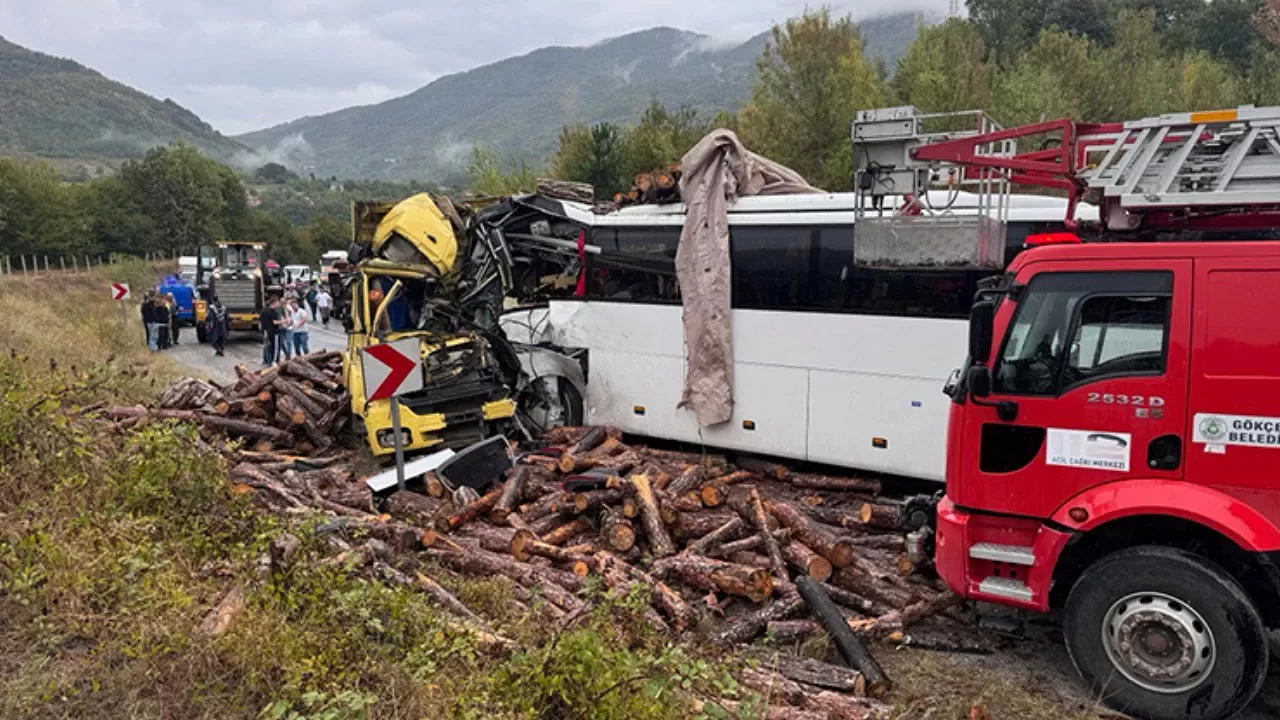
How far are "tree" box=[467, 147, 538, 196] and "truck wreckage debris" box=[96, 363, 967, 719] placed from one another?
28.8 meters

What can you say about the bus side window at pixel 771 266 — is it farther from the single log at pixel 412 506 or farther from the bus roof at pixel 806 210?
the single log at pixel 412 506

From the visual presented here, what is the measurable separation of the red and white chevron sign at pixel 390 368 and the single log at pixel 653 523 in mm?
2581

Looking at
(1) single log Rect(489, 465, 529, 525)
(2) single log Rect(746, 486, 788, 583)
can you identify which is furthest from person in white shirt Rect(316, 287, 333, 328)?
(2) single log Rect(746, 486, 788, 583)

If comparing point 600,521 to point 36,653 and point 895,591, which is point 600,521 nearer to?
point 895,591

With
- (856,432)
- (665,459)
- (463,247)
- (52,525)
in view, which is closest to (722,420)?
(665,459)

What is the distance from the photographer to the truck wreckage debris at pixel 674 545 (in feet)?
17.9

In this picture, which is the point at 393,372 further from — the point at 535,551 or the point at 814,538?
the point at 814,538

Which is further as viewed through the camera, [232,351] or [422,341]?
[232,351]

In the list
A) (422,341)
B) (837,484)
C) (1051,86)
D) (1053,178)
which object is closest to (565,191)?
(422,341)

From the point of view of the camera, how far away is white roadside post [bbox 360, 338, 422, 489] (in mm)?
8109

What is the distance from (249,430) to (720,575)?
284 inches

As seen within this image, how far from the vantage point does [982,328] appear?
5211mm

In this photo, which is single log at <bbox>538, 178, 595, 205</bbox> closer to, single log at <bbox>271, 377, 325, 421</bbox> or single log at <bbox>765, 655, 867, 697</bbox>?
single log at <bbox>271, 377, 325, 421</bbox>

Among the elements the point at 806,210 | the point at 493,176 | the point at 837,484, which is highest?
the point at 493,176
